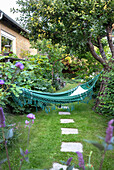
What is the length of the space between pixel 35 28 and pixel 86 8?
127 centimetres

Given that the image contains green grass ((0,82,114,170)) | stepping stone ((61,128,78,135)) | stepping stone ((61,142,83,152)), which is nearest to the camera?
green grass ((0,82,114,170))

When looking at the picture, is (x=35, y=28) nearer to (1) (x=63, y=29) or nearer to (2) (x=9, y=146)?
(1) (x=63, y=29)

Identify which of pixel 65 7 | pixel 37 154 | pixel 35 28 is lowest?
pixel 37 154

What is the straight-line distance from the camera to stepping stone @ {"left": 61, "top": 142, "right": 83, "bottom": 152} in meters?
1.73

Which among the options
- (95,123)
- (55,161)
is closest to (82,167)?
(55,161)

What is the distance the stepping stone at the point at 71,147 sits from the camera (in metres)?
1.73

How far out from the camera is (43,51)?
562 cm

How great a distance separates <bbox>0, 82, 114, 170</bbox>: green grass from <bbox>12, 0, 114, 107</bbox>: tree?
120 cm

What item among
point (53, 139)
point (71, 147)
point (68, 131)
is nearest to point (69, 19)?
point (68, 131)

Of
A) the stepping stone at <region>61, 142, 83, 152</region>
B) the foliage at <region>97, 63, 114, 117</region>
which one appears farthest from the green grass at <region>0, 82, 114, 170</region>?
the foliage at <region>97, 63, 114, 117</region>

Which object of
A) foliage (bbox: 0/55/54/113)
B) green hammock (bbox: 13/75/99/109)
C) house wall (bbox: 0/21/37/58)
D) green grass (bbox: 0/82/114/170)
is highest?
house wall (bbox: 0/21/37/58)

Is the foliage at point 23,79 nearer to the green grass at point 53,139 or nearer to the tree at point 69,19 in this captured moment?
the green grass at point 53,139

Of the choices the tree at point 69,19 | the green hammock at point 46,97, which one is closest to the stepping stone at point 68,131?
the green hammock at point 46,97

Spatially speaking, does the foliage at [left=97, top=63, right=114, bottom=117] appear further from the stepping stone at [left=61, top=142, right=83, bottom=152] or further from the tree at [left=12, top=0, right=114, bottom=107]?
the stepping stone at [left=61, top=142, right=83, bottom=152]
